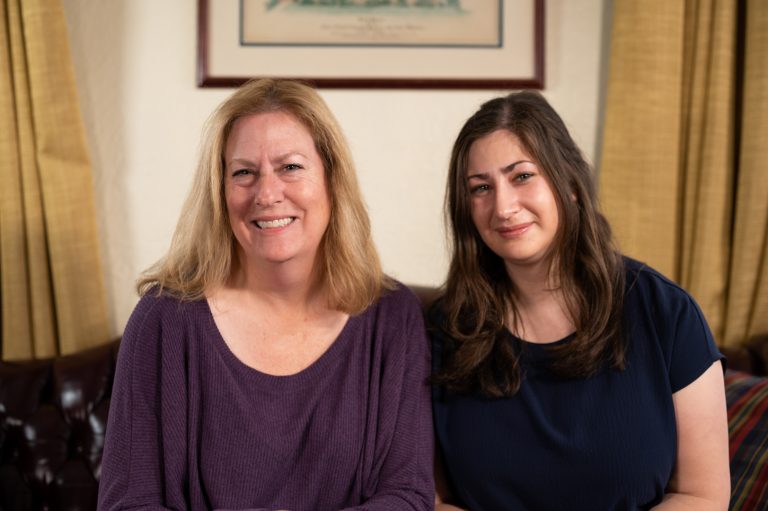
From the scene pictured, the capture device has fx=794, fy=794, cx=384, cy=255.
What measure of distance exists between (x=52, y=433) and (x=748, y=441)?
5.63 ft

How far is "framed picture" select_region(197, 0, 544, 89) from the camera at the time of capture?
2.34 meters

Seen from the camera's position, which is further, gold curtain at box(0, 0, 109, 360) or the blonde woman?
gold curtain at box(0, 0, 109, 360)

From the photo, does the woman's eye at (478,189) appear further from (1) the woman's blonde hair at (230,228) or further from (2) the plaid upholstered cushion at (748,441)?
(2) the plaid upholstered cushion at (748,441)

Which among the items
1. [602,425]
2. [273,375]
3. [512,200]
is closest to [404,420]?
[273,375]

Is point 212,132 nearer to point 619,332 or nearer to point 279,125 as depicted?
point 279,125

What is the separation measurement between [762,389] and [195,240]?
1.34 meters

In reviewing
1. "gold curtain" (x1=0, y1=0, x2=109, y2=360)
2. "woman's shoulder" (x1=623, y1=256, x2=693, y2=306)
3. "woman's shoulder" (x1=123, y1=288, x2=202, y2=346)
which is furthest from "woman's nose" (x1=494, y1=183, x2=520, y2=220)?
"gold curtain" (x1=0, y1=0, x2=109, y2=360)

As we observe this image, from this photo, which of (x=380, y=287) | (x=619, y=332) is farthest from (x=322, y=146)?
(x=619, y=332)

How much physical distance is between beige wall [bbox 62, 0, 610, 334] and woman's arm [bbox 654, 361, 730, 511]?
106 centimetres

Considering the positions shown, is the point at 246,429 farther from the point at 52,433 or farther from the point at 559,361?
the point at 52,433

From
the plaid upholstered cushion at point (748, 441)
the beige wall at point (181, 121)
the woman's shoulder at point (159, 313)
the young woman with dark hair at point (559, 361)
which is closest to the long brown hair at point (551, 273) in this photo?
the young woman with dark hair at point (559, 361)

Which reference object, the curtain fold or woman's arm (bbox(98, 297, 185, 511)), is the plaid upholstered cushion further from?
woman's arm (bbox(98, 297, 185, 511))

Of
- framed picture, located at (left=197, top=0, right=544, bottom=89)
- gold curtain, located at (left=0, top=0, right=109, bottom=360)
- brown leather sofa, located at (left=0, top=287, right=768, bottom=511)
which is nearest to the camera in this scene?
brown leather sofa, located at (left=0, top=287, right=768, bottom=511)

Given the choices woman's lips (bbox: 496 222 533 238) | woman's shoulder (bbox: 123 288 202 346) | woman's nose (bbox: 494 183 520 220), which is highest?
woman's nose (bbox: 494 183 520 220)
